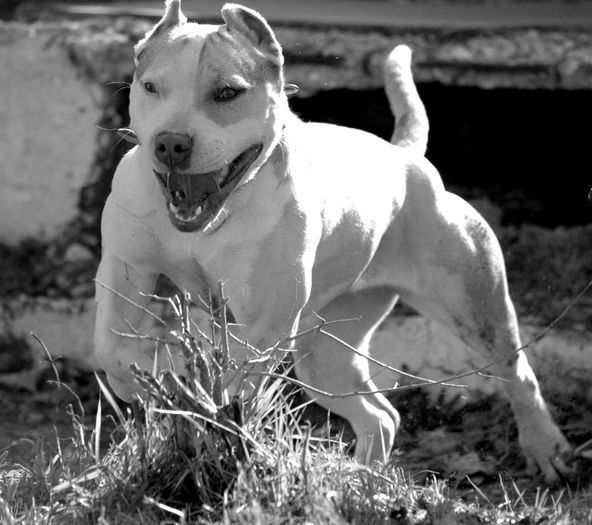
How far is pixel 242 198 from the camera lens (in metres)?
4.52

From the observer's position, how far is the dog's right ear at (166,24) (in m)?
4.45

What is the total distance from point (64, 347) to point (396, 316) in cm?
184

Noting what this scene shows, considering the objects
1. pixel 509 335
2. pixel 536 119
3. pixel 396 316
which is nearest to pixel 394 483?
pixel 509 335

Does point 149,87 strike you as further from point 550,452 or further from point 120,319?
point 550,452

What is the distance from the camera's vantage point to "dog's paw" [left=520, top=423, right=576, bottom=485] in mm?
5930

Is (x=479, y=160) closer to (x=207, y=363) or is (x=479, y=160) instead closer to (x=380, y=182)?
(x=380, y=182)

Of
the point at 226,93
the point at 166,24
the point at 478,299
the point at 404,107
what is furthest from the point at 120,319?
the point at 404,107

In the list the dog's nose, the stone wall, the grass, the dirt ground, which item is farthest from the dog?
the stone wall

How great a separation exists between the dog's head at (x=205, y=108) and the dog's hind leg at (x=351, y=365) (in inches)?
50.4

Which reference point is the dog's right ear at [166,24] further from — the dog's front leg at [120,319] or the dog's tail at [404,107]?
the dog's tail at [404,107]

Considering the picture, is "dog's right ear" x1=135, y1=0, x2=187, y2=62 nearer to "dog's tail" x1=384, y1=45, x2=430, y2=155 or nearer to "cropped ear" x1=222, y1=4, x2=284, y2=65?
"cropped ear" x1=222, y1=4, x2=284, y2=65

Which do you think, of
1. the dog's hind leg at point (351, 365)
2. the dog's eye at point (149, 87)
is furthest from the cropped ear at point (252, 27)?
the dog's hind leg at point (351, 365)

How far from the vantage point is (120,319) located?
4.56 metres

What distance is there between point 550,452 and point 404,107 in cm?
166
